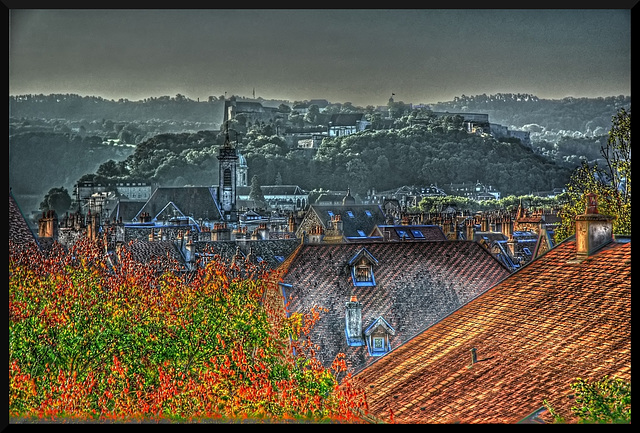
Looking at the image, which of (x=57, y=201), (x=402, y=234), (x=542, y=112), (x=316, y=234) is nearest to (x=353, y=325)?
(x=316, y=234)

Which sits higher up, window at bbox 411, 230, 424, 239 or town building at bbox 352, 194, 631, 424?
window at bbox 411, 230, 424, 239

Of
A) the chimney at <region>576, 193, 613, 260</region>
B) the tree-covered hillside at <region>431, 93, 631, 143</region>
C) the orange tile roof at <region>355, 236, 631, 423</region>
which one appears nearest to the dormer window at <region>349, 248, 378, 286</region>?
the orange tile roof at <region>355, 236, 631, 423</region>

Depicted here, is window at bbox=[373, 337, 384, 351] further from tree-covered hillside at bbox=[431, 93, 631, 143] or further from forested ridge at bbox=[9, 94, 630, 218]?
tree-covered hillside at bbox=[431, 93, 631, 143]

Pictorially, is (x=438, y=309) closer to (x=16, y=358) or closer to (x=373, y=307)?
(x=373, y=307)

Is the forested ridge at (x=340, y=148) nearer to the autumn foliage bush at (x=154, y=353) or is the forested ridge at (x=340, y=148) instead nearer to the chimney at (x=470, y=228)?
the chimney at (x=470, y=228)
